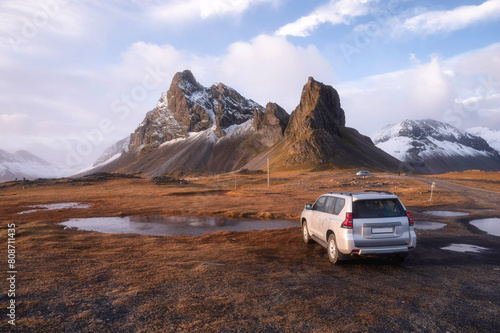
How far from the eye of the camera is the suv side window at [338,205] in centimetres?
840

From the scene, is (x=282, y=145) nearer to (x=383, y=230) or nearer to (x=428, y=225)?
(x=428, y=225)

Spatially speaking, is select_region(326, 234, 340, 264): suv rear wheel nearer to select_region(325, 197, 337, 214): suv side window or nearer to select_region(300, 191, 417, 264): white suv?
select_region(300, 191, 417, 264): white suv

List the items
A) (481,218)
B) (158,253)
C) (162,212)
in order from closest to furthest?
1. (158,253)
2. (481,218)
3. (162,212)

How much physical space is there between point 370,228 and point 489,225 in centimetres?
1225

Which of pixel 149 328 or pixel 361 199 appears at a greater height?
pixel 361 199

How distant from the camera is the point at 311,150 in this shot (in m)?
115

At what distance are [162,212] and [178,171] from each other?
137670 mm

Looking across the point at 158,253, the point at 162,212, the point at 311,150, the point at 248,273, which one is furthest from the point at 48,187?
the point at 311,150

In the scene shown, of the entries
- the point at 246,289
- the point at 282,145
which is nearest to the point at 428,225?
the point at 246,289

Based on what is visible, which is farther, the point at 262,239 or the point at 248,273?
the point at 262,239

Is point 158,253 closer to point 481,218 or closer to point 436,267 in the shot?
point 436,267

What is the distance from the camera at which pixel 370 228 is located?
7703 millimetres

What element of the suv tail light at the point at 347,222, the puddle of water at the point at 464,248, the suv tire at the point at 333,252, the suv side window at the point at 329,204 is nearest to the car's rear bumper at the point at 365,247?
the suv tail light at the point at 347,222

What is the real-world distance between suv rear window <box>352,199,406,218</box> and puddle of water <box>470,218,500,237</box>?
8.61 metres
